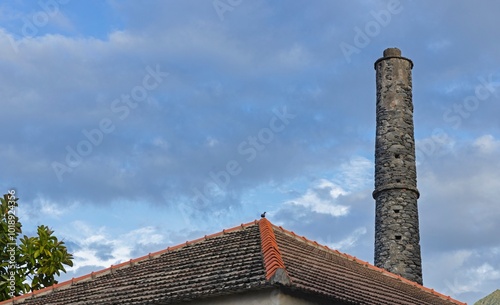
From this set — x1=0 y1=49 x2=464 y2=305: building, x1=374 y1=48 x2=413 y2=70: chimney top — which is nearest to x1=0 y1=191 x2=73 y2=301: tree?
x1=0 y1=49 x2=464 y2=305: building

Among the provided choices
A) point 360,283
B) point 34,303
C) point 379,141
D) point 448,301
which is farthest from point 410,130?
point 34,303

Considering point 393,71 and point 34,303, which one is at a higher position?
point 393,71

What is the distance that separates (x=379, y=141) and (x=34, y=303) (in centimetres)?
1691

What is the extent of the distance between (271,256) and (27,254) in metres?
14.9

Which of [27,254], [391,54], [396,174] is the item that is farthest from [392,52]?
[27,254]

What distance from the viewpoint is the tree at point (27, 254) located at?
28328 mm

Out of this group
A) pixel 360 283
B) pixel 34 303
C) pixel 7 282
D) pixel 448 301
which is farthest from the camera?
pixel 7 282

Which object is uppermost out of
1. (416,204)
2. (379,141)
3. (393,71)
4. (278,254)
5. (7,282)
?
(393,71)

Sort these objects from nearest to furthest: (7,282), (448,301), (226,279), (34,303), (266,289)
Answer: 1. (266,289)
2. (226,279)
3. (34,303)
4. (448,301)
5. (7,282)

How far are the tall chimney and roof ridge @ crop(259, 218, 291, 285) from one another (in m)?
12.3

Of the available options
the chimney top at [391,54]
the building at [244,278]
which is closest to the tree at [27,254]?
the building at [244,278]

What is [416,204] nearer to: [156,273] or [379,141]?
[379,141]

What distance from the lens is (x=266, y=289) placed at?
15133 mm

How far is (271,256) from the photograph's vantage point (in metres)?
16.4
